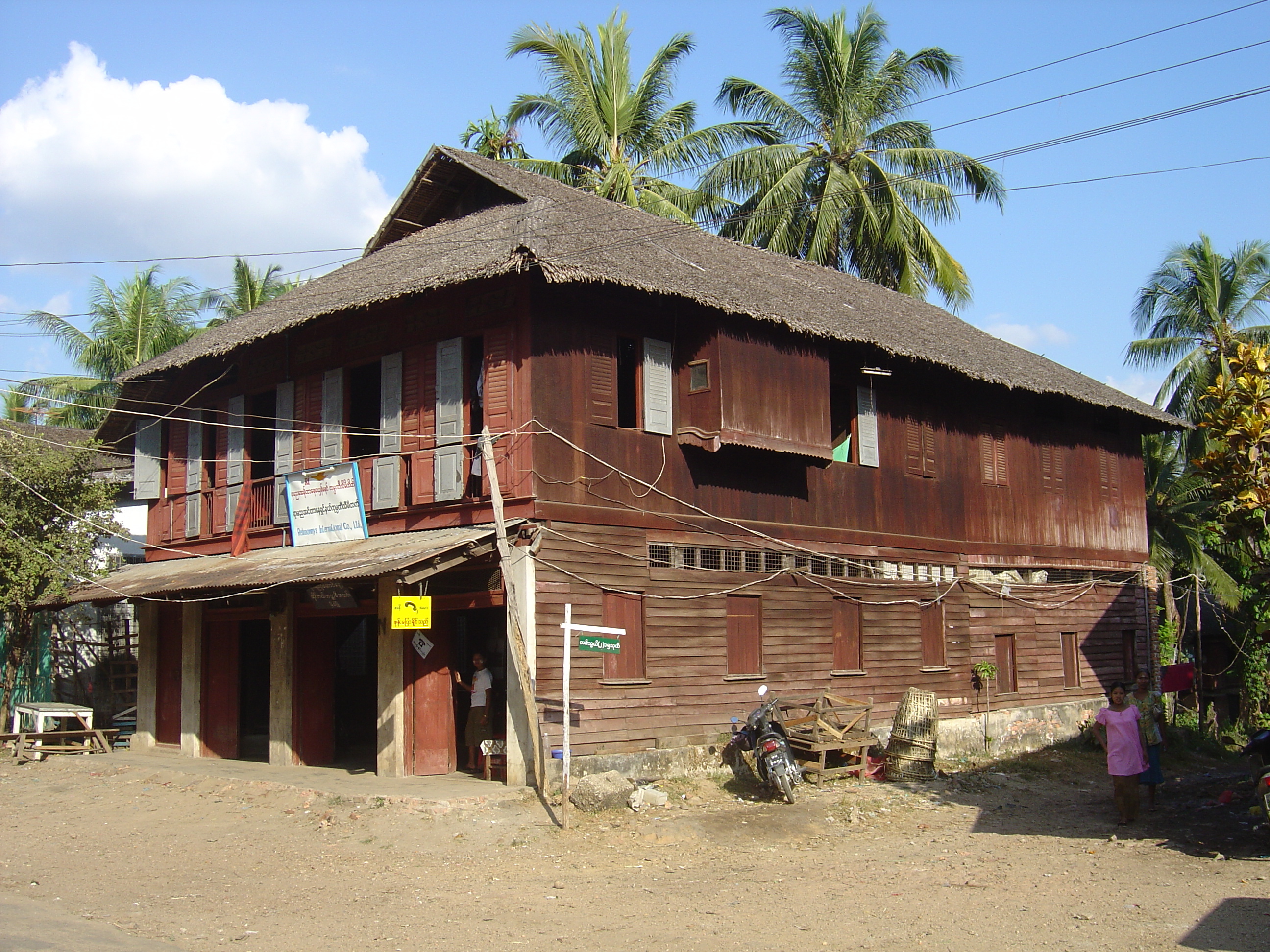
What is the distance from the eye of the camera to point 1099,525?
23.8 metres

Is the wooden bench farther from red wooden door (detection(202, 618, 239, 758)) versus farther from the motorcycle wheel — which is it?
the motorcycle wheel

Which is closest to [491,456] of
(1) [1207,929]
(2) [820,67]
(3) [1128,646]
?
(1) [1207,929]

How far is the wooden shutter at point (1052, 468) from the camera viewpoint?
22516 millimetres

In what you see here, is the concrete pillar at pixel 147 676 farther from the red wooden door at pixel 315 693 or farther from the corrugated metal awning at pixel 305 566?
the red wooden door at pixel 315 693

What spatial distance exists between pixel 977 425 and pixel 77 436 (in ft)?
72.6

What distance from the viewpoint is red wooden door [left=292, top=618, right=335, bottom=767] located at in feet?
55.5

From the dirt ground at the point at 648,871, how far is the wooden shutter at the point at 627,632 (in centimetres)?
157

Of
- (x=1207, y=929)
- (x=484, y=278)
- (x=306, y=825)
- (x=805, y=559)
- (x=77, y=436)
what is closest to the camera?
(x=1207, y=929)

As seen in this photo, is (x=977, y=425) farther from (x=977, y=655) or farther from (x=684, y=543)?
(x=684, y=543)

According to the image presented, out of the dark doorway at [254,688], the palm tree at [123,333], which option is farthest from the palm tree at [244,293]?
the dark doorway at [254,688]

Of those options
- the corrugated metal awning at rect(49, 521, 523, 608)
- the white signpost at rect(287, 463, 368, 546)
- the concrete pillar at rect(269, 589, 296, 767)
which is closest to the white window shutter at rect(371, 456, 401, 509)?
the white signpost at rect(287, 463, 368, 546)

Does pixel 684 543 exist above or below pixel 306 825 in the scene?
above

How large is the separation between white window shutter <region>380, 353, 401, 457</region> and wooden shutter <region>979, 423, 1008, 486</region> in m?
11.0

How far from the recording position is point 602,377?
15102 millimetres
